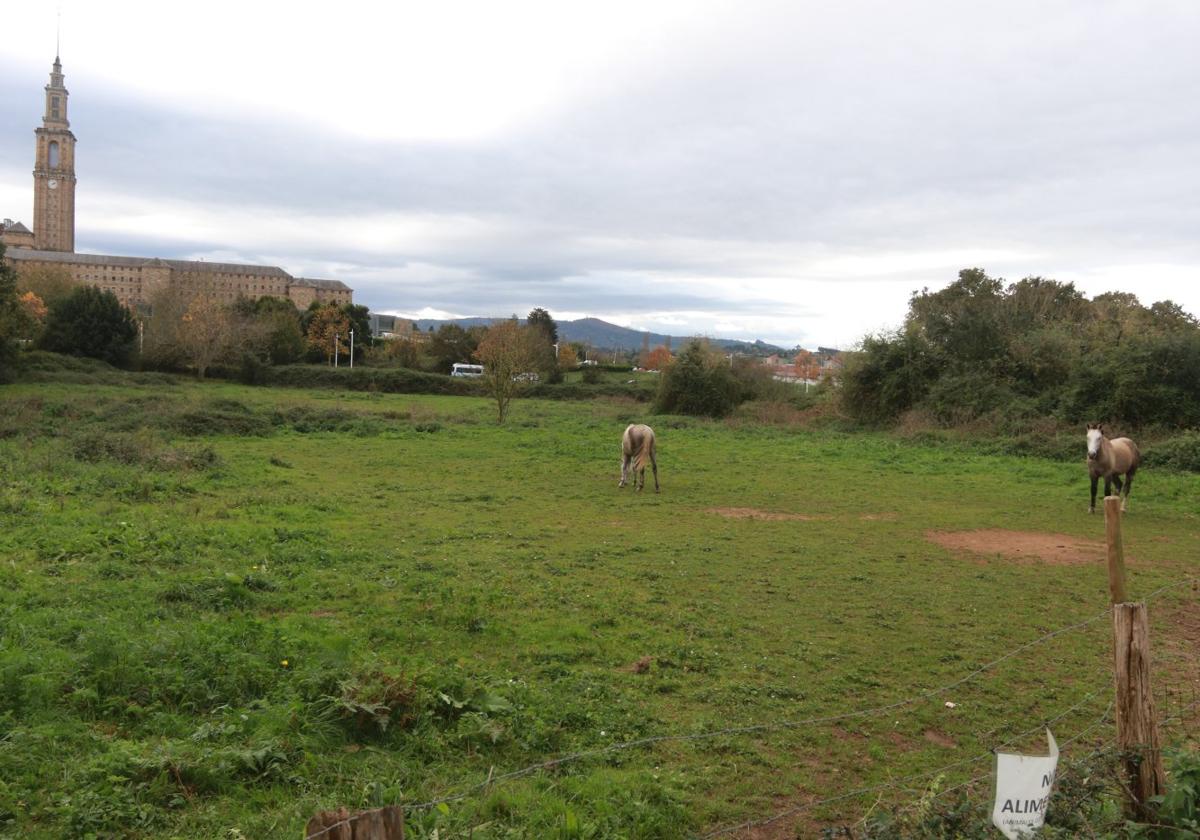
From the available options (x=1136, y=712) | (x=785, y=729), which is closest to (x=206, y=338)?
(x=785, y=729)

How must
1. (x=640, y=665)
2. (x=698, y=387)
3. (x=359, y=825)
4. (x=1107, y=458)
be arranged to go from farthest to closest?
(x=698, y=387)
(x=1107, y=458)
(x=640, y=665)
(x=359, y=825)

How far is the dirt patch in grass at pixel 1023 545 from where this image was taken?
11477mm

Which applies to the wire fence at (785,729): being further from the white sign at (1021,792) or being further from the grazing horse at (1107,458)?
the grazing horse at (1107,458)

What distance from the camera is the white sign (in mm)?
3332

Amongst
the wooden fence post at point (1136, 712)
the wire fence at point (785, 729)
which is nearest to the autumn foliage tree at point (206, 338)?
the wire fence at point (785, 729)

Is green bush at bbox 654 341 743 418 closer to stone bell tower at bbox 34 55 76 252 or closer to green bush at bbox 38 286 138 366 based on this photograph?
green bush at bbox 38 286 138 366

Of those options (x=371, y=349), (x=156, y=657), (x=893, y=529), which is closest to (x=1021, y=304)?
(x=893, y=529)

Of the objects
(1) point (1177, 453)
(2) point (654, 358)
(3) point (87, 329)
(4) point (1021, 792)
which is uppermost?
(2) point (654, 358)

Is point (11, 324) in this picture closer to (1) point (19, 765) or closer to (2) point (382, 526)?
(2) point (382, 526)

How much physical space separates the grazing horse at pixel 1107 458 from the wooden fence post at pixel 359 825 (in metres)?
15.7

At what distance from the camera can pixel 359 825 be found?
8.13ft

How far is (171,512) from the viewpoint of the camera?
11.6 m

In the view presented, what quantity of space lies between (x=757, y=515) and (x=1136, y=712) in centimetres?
1027

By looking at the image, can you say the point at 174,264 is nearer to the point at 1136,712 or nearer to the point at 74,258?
the point at 74,258
